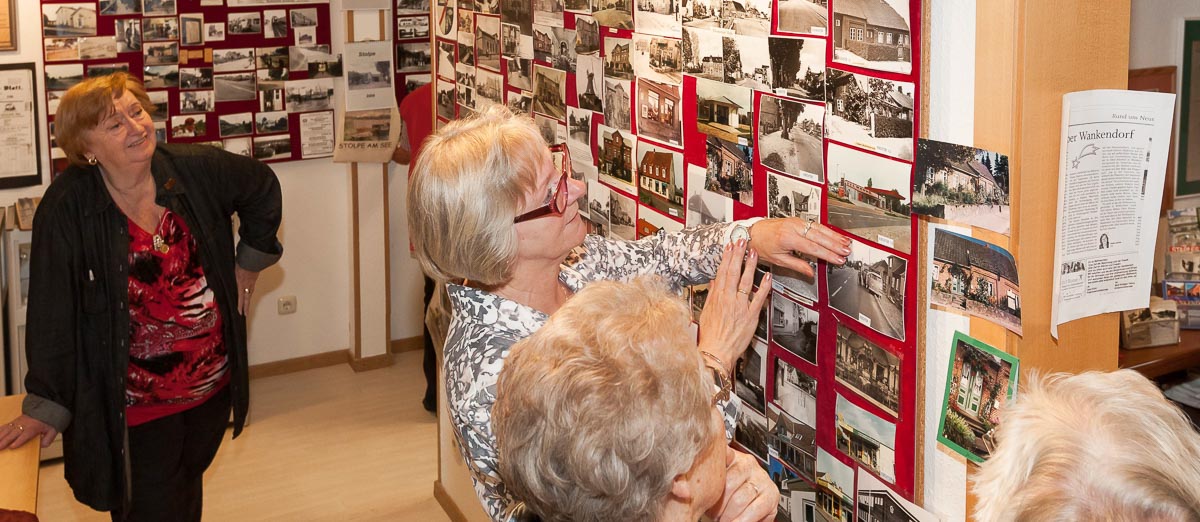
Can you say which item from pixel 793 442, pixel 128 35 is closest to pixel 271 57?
pixel 128 35

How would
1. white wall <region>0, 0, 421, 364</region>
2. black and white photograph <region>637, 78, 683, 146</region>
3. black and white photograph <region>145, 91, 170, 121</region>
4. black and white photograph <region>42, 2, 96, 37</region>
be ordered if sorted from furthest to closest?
white wall <region>0, 0, 421, 364</region>
black and white photograph <region>145, 91, 170, 121</region>
black and white photograph <region>42, 2, 96, 37</region>
black and white photograph <region>637, 78, 683, 146</region>

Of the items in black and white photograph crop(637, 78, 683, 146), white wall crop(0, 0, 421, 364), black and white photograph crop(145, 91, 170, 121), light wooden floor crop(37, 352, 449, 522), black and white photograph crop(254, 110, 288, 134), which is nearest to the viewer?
black and white photograph crop(637, 78, 683, 146)

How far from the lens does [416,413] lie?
5.38m

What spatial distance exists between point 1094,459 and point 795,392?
121 cm

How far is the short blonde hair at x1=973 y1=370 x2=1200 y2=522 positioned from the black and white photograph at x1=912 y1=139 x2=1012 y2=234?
540 mm

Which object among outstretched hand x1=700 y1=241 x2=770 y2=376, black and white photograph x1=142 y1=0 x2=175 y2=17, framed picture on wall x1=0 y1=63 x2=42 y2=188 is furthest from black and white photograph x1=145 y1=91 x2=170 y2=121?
outstretched hand x1=700 y1=241 x2=770 y2=376

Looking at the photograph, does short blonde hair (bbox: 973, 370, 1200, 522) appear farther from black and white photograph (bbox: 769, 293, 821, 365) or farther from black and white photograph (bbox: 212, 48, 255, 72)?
black and white photograph (bbox: 212, 48, 255, 72)

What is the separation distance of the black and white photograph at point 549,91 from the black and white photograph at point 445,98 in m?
0.70

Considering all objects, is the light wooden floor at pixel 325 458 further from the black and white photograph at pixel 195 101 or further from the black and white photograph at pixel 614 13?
the black and white photograph at pixel 614 13

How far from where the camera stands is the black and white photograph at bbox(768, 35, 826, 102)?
6.83 feet

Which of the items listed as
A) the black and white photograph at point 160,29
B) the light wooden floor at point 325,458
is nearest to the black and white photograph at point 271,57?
the black and white photograph at point 160,29

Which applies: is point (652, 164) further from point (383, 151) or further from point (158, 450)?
point (383, 151)

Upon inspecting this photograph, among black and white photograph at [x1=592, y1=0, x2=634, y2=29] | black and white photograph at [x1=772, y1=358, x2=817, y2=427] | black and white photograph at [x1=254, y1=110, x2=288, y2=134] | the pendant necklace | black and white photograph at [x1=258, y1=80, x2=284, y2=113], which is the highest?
black and white photograph at [x1=592, y1=0, x2=634, y2=29]

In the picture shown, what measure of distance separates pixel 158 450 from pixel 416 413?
2114mm
